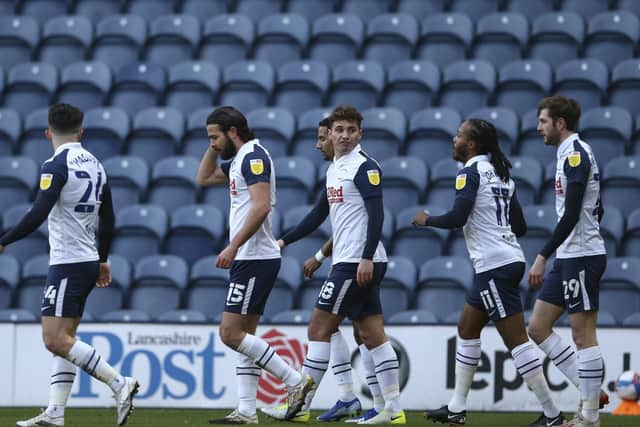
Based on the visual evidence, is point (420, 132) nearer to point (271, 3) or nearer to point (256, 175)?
point (271, 3)

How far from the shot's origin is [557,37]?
556 inches

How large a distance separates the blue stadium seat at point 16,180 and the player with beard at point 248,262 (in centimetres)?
573

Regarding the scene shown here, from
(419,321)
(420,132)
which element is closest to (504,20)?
(420,132)

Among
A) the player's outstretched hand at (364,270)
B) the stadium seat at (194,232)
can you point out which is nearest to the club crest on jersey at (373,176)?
the player's outstretched hand at (364,270)

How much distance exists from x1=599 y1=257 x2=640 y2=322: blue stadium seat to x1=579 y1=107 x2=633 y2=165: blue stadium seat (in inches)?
76.8

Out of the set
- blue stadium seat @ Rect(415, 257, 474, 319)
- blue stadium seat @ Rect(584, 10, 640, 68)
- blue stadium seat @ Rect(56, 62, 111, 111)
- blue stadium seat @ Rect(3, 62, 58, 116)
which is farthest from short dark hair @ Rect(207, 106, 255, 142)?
blue stadium seat @ Rect(584, 10, 640, 68)

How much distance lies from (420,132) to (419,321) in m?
3.14

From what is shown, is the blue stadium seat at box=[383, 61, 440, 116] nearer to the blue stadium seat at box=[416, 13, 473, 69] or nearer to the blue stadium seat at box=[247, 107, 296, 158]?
the blue stadium seat at box=[416, 13, 473, 69]

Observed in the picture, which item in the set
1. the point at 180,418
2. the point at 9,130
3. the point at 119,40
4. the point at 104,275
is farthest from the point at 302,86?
the point at 104,275

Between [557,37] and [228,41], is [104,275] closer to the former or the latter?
[228,41]

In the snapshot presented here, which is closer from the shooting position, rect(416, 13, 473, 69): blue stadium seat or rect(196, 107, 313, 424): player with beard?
rect(196, 107, 313, 424): player with beard

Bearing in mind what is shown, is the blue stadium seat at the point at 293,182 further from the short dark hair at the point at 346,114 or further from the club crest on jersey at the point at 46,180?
the club crest on jersey at the point at 46,180

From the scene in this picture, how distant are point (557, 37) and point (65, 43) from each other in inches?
246

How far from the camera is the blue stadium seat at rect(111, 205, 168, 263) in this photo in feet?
39.4
